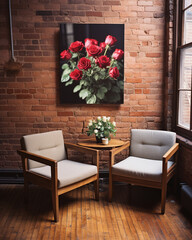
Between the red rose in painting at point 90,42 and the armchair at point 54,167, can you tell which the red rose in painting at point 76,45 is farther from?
the armchair at point 54,167

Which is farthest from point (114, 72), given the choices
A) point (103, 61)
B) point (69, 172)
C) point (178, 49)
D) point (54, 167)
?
point (54, 167)

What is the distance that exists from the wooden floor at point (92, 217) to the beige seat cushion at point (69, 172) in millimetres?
413

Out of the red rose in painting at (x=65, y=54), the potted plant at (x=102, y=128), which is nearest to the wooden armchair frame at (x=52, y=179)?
the potted plant at (x=102, y=128)

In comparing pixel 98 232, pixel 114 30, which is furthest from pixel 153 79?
pixel 98 232

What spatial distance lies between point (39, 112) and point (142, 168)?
70.2 inches

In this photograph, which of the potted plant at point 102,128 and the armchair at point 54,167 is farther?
the potted plant at point 102,128

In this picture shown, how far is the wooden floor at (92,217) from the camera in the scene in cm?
259

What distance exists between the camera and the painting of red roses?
3.74 metres

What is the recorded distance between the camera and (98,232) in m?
2.62

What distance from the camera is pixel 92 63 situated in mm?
3797

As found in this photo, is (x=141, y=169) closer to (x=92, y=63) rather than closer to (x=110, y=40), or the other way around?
(x=92, y=63)

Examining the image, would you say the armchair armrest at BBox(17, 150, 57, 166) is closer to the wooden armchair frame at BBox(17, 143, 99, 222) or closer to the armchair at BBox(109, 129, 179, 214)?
the wooden armchair frame at BBox(17, 143, 99, 222)

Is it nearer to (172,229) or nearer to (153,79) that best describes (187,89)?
(153,79)

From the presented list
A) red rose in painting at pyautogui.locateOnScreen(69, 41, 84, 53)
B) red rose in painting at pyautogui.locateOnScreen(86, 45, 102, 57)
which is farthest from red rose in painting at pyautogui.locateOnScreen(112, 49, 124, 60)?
red rose in painting at pyautogui.locateOnScreen(69, 41, 84, 53)
